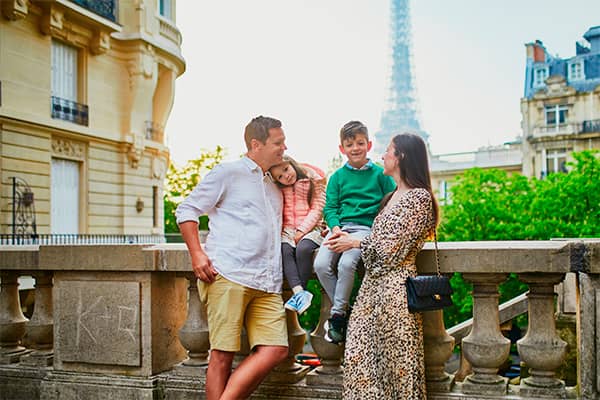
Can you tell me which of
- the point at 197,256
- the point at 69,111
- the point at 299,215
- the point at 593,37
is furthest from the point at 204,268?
the point at 593,37

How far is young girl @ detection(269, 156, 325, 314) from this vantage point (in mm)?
4094

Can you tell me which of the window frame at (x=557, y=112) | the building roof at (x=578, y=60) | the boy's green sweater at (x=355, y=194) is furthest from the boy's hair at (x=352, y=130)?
the building roof at (x=578, y=60)

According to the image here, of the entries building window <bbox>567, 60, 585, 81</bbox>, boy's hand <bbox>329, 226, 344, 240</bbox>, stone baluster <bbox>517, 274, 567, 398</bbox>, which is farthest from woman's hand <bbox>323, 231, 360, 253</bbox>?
building window <bbox>567, 60, 585, 81</bbox>

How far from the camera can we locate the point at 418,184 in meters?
3.80

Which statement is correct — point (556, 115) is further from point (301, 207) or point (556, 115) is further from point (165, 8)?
point (301, 207)

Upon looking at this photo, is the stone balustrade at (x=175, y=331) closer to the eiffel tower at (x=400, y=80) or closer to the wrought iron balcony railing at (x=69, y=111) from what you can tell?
the wrought iron balcony railing at (x=69, y=111)

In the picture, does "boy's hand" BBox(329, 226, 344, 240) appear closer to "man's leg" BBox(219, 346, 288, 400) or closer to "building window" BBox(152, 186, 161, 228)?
"man's leg" BBox(219, 346, 288, 400)

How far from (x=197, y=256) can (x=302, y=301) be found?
690 millimetres

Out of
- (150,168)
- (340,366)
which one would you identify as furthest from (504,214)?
(340,366)

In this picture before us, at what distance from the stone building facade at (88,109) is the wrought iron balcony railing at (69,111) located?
1.4 inches

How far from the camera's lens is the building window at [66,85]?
22.0 m

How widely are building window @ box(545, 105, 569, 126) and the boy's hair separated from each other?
4351 cm

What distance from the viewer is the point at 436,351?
4031mm

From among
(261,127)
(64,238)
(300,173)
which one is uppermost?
(261,127)
